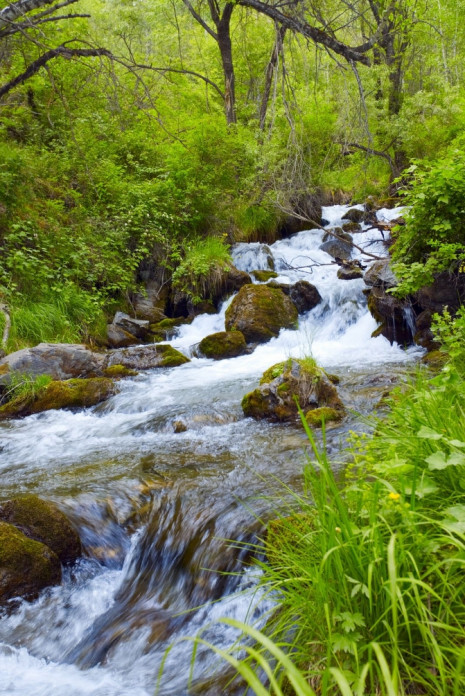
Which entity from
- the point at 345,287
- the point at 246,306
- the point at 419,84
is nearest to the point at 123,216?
the point at 246,306

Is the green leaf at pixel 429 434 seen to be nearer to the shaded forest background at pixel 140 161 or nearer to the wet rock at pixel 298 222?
the shaded forest background at pixel 140 161

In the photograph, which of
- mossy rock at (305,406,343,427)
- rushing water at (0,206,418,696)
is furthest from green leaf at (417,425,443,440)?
mossy rock at (305,406,343,427)

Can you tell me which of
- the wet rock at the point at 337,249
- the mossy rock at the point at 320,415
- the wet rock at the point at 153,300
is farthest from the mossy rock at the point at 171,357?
the wet rock at the point at 337,249

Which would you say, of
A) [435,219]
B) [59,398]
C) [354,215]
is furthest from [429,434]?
[354,215]

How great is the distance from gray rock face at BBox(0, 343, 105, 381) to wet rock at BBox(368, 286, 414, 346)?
5492 mm

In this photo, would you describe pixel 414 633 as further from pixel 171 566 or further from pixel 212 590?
pixel 171 566

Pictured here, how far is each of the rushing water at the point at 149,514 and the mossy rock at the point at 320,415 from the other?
0.18m

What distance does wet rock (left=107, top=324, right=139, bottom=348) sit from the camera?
10.3 meters

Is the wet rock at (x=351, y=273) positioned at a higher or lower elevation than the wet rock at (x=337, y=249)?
lower

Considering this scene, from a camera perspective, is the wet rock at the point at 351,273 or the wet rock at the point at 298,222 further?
the wet rock at the point at 298,222

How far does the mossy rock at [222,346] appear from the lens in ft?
31.5

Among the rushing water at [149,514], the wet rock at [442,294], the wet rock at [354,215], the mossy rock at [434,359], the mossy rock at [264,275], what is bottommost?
the rushing water at [149,514]

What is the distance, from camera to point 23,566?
327 centimetres

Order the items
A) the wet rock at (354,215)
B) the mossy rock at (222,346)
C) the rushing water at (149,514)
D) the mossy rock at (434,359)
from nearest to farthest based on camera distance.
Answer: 1. the rushing water at (149,514)
2. the mossy rock at (434,359)
3. the mossy rock at (222,346)
4. the wet rock at (354,215)
